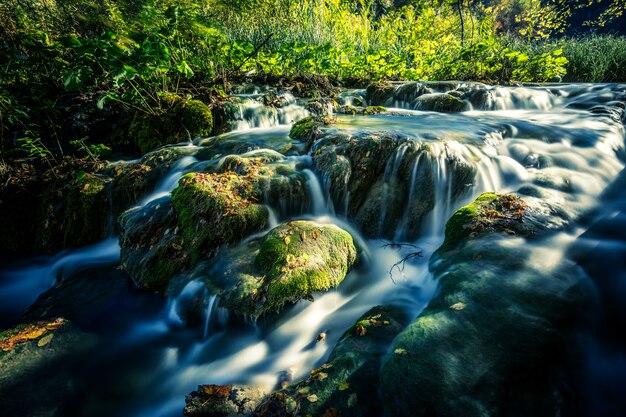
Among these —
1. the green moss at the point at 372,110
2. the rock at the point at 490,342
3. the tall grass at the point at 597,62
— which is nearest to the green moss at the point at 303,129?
the green moss at the point at 372,110

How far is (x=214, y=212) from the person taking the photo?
3.73 meters

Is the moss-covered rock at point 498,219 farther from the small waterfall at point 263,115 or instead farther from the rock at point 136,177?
the small waterfall at point 263,115

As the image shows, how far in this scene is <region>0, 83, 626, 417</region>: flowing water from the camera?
276cm

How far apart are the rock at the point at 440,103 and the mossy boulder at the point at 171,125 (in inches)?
226

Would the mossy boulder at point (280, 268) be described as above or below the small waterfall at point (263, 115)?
below

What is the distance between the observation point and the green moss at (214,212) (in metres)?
3.65

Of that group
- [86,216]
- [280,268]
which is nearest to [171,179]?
[86,216]

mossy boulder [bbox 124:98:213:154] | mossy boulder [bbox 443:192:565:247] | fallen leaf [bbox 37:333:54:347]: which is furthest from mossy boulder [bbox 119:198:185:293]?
mossy boulder [bbox 443:192:565:247]

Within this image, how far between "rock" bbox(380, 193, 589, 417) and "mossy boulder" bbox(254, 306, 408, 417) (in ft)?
0.39

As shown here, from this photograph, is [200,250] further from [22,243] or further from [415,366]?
[22,243]

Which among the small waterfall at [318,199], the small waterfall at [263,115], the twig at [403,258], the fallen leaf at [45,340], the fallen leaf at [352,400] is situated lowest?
the twig at [403,258]

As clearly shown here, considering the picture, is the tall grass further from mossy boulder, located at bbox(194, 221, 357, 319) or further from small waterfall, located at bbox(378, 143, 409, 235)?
mossy boulder, located at bbox(194, 221, 357, 319)

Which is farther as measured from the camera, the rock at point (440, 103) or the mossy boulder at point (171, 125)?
the rock at point (440, 103)

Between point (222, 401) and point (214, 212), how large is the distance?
2.09 metres
